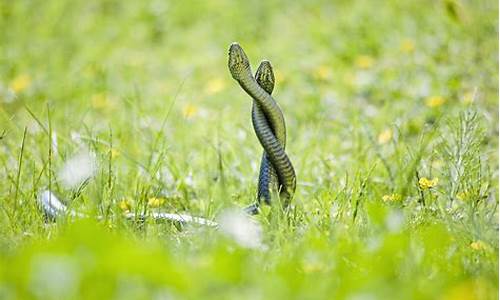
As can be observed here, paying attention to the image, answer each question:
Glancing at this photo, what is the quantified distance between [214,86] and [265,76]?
102 inches

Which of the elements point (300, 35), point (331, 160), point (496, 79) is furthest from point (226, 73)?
point (331, 160)

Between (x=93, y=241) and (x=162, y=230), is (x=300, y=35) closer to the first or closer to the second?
(x=162, y=230)

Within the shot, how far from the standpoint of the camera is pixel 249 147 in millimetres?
3863

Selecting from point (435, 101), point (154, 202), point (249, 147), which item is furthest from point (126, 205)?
point (435, 101)

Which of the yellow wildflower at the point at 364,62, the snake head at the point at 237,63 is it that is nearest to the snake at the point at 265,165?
the snake head at the point at 237,63

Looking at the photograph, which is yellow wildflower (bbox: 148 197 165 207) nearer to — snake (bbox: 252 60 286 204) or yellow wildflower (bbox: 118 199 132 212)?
yellow wildflower (bbox: 118 199 132 212)

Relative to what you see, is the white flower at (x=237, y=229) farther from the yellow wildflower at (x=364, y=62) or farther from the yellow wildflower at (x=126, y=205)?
the yellow wildflower at (x=364, y=62)

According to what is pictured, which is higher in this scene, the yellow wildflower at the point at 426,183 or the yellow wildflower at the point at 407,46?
the yellow wildflower at the point at 407,46

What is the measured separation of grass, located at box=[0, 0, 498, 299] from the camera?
1.76 m

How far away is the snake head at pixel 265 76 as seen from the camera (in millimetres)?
2689

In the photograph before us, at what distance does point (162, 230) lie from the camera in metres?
2.57

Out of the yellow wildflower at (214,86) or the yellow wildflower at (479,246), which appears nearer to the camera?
the yellow wildflower at (479,246)

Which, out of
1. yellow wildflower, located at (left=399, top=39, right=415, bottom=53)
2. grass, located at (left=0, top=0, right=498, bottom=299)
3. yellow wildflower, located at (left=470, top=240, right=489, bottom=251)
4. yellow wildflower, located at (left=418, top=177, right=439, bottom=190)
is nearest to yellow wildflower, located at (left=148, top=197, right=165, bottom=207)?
grass, located at (left=0, top=0, right=498, bottom=299)

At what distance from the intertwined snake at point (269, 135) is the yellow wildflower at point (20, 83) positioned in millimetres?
2802
